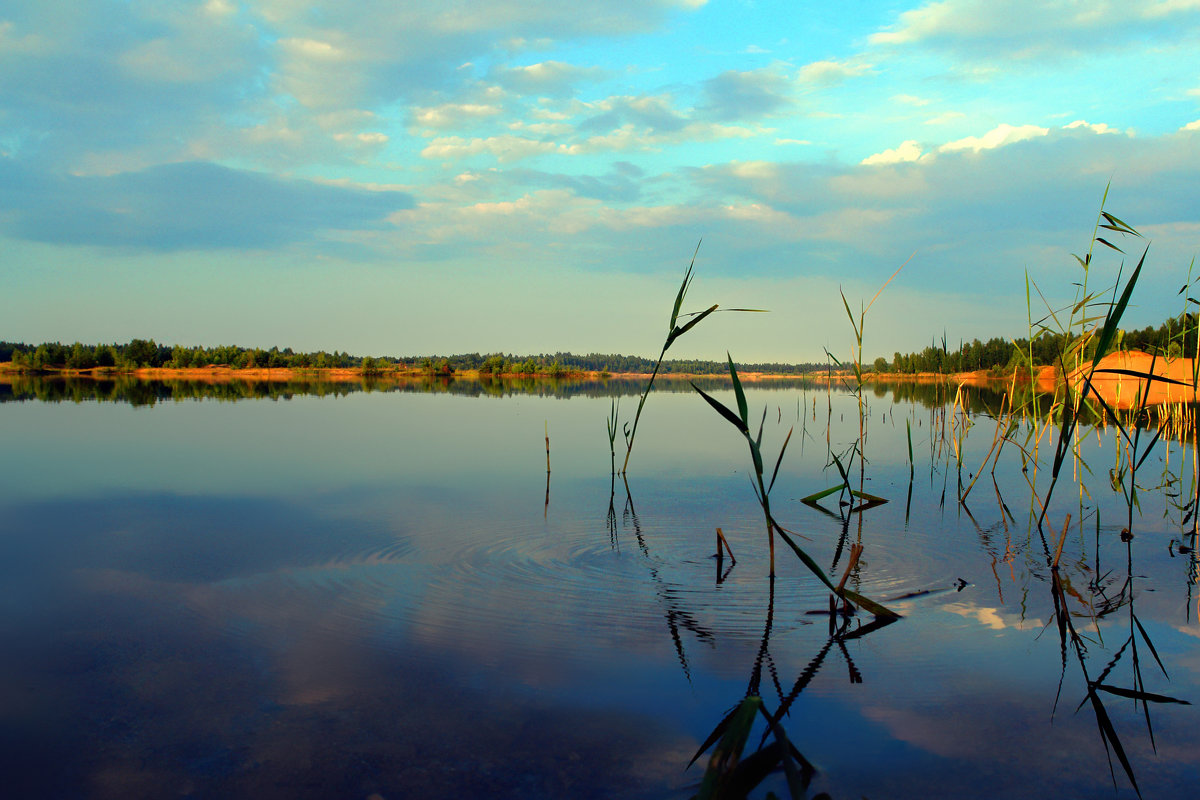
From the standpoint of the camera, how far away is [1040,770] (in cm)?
333

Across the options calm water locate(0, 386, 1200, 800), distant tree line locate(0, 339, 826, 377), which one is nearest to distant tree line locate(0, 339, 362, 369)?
distant tree line locate(0, 339, 826, 377)

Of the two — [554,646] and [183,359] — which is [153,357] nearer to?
[183,359]

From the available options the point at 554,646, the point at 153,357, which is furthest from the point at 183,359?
the point at 554,646

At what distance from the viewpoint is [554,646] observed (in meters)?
4.76

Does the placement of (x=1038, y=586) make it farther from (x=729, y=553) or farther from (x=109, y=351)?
(x=109, y=351)

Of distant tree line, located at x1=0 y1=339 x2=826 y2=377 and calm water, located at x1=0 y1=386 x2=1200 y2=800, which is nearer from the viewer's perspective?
calm water, located at x1=0 y1=386 x2=1200 y2=800

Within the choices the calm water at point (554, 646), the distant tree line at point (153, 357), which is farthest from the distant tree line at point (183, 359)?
the calm water at point (554, 646)

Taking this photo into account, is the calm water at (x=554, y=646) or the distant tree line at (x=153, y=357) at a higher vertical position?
the distant tree line at (x=153, y=357)

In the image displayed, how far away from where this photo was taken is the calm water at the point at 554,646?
131 inches

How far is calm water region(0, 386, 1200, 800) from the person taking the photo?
10.9ft

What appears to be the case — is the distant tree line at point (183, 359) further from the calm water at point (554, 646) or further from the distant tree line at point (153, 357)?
the calm water at point (554, 646)

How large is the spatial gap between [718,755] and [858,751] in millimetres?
764

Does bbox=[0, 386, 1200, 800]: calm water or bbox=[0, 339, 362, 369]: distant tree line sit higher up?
bbox=[0, 339, 362, 369]: distant tree line

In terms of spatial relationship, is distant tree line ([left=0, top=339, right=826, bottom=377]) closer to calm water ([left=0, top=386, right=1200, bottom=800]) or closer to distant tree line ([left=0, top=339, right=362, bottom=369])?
distant tree line ([left=0, top=339, right=362, bottom=369])
